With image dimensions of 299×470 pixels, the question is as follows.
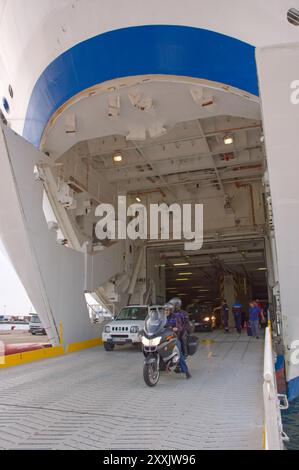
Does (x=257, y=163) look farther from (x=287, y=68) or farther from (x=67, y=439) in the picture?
(x=67, y=439)

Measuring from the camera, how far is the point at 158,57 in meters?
7.21

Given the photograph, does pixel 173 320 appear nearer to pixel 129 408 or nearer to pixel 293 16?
pixel 129 408

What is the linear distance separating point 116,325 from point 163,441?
683 cm

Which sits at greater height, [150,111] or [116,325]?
[150,111]

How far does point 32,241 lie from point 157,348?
509 cm

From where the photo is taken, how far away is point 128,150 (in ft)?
44.3

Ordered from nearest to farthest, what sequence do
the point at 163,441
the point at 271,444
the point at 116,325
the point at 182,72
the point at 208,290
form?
the point at 271,444 → the point at 163,441 → the point at 182,72 → the point at 116,325 → the point at 208,290

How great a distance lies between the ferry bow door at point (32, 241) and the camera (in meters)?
9.12

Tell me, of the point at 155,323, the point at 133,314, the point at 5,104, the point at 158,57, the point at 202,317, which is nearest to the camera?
the point at 155,323

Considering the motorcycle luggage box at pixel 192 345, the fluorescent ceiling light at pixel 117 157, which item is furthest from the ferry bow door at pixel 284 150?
the fluorescent ceiling light at pixel 117 157

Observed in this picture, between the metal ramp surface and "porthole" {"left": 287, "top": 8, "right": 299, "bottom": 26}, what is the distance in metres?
6.25

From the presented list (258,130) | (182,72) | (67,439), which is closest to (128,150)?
(258,130)

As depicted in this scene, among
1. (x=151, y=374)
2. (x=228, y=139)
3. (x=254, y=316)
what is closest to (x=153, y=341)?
(x=151, y=374)

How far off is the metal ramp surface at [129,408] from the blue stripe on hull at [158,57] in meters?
5.59
